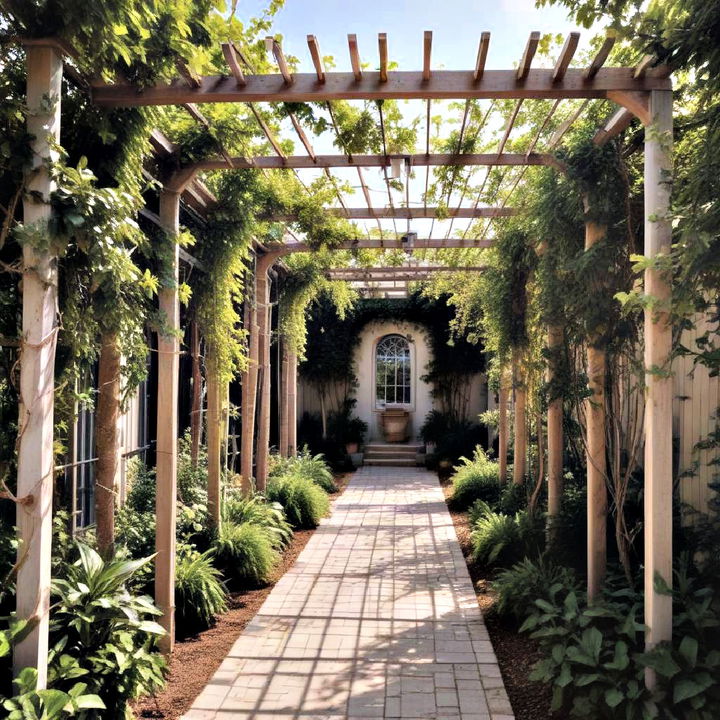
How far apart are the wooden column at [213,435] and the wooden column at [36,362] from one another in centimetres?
277

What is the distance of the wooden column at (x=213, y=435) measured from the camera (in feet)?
17.5

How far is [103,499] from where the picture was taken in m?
3.57

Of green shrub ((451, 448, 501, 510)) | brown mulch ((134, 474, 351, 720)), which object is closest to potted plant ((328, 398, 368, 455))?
green shrub ((451, 448, 501, 510))

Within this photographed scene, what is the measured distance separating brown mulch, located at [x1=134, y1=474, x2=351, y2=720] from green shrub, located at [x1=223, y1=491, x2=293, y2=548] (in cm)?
59

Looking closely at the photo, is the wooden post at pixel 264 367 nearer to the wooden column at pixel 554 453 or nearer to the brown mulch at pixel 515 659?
the brown mulch at pixel 515 659

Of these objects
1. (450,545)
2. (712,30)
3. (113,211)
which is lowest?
(450,545)

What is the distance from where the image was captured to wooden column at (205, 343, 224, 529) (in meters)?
5.34

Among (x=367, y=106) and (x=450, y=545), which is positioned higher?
(x=367, y=106)

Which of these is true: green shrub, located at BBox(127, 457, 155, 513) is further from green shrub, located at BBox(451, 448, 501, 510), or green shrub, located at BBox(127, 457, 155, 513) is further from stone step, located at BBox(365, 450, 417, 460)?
stone step, located at BBox(365, 450, 417, 460)

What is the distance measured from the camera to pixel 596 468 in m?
3.96

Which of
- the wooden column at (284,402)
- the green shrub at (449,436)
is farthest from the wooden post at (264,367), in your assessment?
the green shrub at (449,436)

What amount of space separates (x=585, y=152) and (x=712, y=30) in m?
1.29

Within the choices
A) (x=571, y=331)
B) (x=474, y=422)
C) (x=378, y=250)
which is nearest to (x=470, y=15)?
(x=571, y=331)

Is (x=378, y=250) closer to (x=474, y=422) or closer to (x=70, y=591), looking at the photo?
(x=70, y=591)
